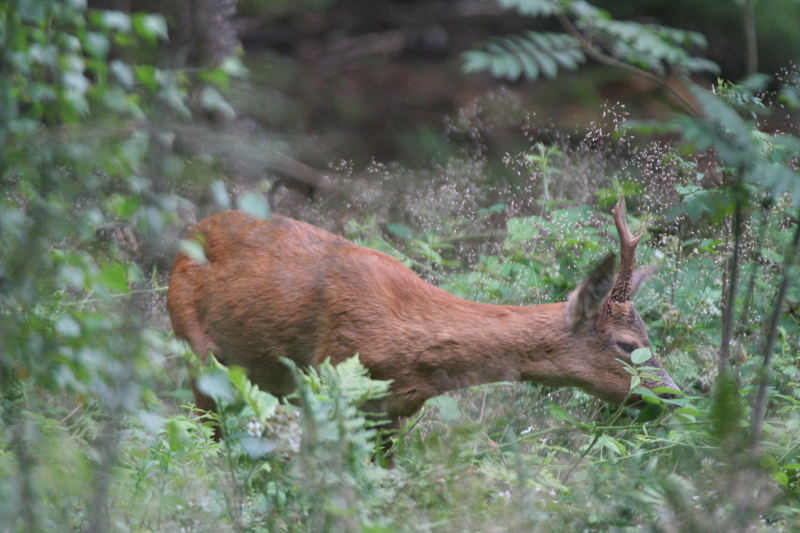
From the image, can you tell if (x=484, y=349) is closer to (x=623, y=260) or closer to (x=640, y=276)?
(x=623, y=260)

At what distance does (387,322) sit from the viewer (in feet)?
15.2

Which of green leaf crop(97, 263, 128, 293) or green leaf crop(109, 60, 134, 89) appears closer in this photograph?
green leaf crop(97, 263, 128, 293)

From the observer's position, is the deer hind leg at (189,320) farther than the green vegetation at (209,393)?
Yes

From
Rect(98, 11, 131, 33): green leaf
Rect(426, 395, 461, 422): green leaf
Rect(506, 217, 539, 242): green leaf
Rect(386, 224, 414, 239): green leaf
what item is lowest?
Rect(386, 224, 414, 239): green leaf

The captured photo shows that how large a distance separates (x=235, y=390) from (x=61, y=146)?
3.14 feet

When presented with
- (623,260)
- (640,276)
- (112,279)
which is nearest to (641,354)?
(623,260)

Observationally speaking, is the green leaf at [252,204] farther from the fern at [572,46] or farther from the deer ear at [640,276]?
the deer ear at [640,276]

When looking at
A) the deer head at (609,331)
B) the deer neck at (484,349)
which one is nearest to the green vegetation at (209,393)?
the deer neck at (484,349)

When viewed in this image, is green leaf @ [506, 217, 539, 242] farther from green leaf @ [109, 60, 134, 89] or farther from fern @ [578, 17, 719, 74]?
green leaf @ [109, 60, 134, 89]

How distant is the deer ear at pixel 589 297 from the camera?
4.52m

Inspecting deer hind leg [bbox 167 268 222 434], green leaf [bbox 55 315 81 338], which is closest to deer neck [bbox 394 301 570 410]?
deer hind leg [bbox 167 268 222 434]

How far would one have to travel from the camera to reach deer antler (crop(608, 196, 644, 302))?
4676 mm

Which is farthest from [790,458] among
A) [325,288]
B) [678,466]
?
[325,288]

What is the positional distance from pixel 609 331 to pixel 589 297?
0.82ft
